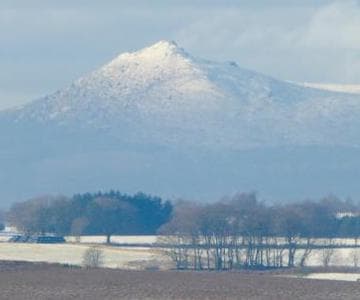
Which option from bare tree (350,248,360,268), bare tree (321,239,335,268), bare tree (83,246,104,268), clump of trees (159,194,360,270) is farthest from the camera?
clump of trees (159,194,360,270)

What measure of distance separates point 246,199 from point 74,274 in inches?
3101

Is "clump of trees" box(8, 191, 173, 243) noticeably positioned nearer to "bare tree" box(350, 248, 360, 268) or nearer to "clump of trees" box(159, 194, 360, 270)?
"clump of trees" box(159, 194, 360, 270)

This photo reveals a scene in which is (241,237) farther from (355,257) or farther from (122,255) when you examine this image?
(122,255)

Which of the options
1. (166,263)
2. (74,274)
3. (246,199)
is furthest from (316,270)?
(246,199)

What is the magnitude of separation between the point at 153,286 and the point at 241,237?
37.5 metres

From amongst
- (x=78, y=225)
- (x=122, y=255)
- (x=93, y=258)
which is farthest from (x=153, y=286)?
(x=78, y=225)

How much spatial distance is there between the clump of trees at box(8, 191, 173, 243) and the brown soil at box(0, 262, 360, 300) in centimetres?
5380

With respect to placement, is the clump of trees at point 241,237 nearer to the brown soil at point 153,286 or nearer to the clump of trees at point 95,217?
the clump of trees at point 95,217

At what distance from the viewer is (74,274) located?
220ft

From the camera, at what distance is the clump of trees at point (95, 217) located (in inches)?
4951

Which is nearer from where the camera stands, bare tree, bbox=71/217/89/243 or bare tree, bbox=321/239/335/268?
bare tree, bbox=321/239/335/268

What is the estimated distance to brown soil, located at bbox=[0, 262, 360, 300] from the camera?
190 feet

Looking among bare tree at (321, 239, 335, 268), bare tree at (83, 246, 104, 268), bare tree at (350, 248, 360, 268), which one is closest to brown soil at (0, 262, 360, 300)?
bare tree at (83, 246, 104, 268)

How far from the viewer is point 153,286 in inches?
2431
